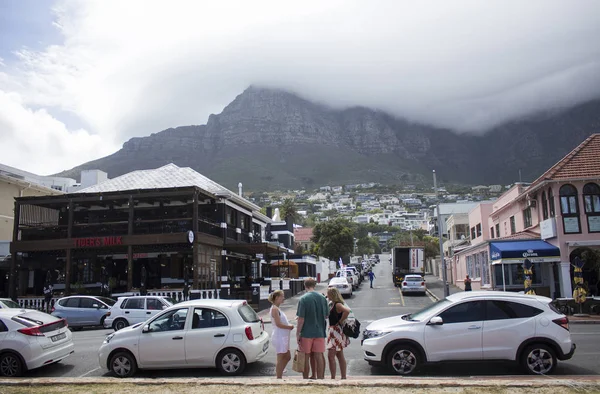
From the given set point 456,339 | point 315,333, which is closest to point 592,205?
point 456,339

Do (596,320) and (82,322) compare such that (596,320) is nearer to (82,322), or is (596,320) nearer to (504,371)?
(504,371)

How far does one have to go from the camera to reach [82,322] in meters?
21.1

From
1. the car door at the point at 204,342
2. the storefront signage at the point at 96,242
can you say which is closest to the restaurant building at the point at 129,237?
the storefront signage at the point at 96,242

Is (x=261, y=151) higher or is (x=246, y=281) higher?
(x=261, y=151)

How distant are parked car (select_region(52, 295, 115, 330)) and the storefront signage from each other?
651 cm

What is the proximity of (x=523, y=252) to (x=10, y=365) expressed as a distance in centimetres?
2280

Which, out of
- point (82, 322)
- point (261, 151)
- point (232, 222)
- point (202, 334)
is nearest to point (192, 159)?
point (261, 151)

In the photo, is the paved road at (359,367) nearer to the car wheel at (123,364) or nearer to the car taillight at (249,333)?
the car wheel at (123,364)

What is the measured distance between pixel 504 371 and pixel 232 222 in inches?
1041

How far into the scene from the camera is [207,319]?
33.3ft

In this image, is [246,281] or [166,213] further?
[246,281]

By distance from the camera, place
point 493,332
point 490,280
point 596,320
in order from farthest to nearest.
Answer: point 490,280, point 596,320, point 493,332

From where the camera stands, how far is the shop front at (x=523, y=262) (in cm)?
2483

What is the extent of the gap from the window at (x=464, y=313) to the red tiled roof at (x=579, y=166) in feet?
60.4
